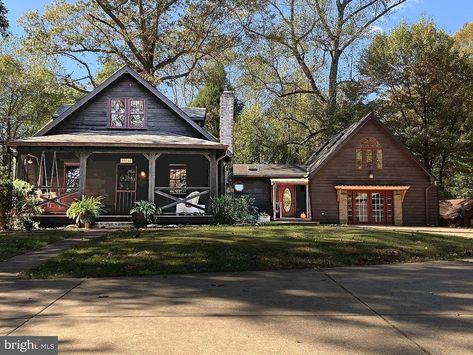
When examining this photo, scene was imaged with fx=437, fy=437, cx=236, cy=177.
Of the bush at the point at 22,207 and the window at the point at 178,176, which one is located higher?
the window at the point at 178,176

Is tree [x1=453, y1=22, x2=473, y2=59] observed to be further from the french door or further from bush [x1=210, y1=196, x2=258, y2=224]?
bush [x1=210, y1=196, x2=258, y2=224]

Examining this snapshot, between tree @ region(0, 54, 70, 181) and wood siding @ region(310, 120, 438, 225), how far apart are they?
21921mm

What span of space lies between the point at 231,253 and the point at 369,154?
68.6 ft

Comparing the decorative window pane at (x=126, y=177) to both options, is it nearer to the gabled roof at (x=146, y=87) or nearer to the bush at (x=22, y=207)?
the gabled roof at (x=146, y=87)

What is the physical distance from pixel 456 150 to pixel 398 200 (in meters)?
6.65

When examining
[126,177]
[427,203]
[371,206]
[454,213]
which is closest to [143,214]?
[126,177]

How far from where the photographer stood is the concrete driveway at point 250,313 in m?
4.01

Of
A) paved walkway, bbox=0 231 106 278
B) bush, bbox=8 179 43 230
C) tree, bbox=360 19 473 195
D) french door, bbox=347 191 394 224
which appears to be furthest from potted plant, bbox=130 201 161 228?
tree, bbox=360 19 473 195

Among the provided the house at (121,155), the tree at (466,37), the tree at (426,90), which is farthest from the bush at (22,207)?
the tree at (466,37)

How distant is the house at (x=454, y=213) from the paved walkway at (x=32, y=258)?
25600 millimetres

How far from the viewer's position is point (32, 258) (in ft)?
29.2

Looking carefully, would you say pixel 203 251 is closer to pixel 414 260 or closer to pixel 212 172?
pixel 414 260

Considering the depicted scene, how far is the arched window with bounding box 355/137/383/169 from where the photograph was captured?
27.7 meters

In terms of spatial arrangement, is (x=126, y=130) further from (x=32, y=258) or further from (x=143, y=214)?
(x=32, y=258)
